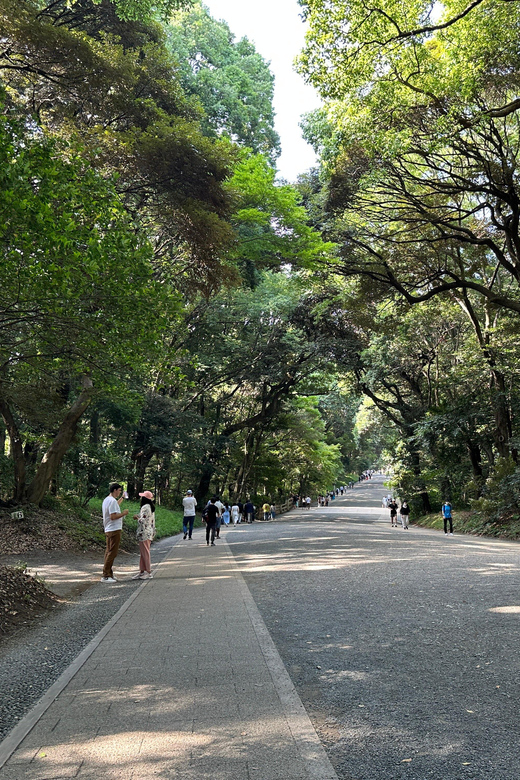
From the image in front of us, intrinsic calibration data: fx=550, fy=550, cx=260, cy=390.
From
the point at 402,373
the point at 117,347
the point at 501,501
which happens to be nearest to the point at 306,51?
the point at 117,347

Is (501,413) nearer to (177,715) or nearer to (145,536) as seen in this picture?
(145,536)

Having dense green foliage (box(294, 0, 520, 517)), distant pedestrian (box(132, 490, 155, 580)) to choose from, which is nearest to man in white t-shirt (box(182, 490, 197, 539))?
distant pedestrian (box(132, 490, 155, 580))

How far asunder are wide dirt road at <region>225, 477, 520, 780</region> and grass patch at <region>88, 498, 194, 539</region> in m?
9.97

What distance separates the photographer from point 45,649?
5.89m

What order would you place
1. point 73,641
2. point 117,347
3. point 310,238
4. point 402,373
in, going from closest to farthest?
1. point 73,641
2. point 117,347
3. point 310,238
4. point 402,373

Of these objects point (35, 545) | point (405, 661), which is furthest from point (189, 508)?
point (405, 661)

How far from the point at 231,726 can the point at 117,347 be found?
5547 millimetres

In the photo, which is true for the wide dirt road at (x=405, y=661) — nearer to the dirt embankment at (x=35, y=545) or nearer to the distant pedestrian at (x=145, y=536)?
the distant pedestrian at (x=145, y=536)

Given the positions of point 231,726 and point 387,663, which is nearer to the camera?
point 231,726

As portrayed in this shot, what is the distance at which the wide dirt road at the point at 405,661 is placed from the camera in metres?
3.23

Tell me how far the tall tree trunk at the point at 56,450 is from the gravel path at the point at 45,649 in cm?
705

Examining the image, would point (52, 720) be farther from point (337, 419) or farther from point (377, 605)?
point (337, 419)

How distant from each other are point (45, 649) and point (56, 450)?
10036 mm

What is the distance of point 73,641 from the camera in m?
6.20
